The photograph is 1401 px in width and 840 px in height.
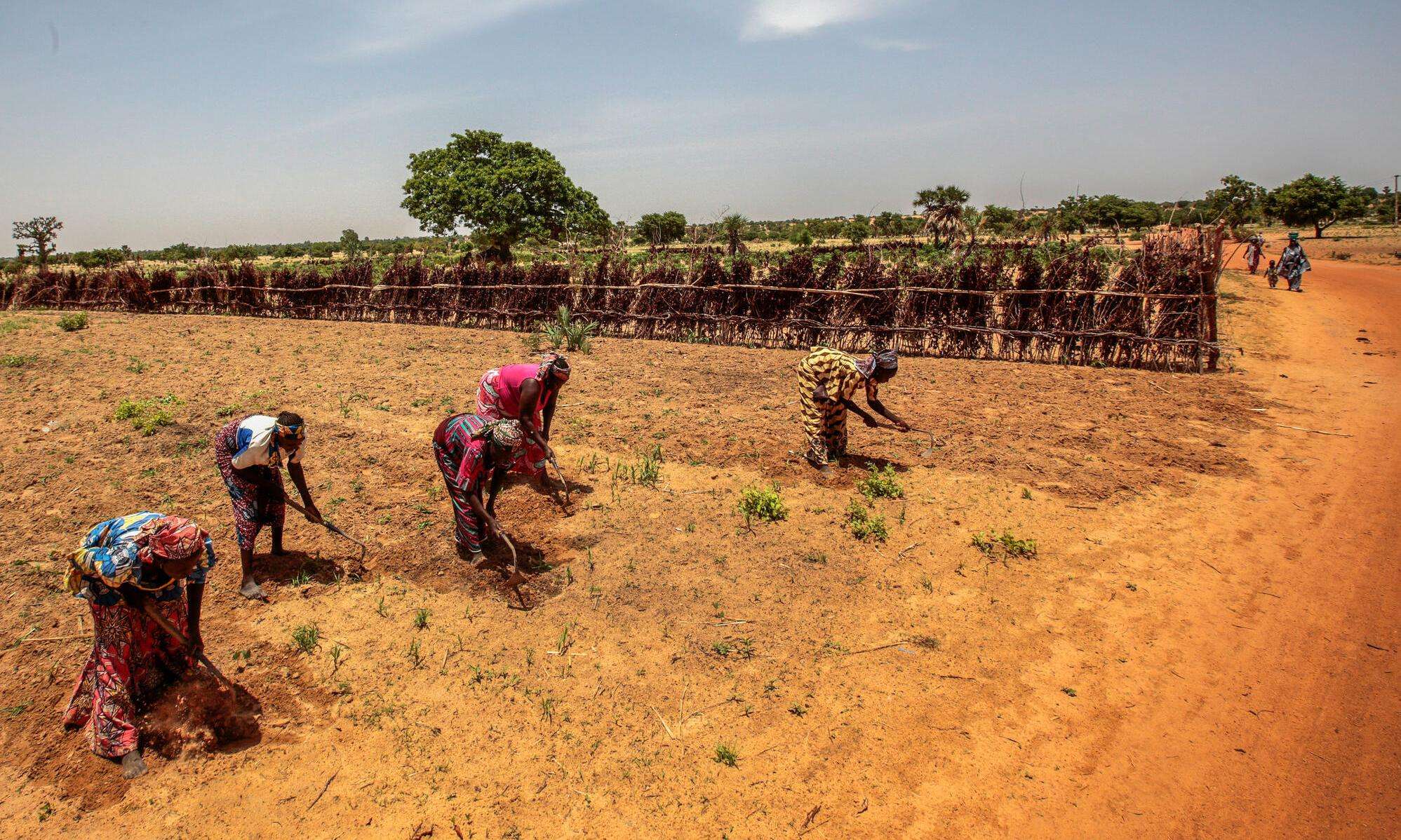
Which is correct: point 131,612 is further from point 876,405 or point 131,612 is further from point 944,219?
point 944,219

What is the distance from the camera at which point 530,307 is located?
48.7ft

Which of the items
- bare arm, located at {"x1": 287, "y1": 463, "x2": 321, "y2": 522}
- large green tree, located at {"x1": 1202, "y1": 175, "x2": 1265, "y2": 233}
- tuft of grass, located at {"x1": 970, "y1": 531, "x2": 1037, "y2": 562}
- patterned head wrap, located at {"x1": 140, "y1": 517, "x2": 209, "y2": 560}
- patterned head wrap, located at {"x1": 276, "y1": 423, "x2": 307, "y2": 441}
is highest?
large green tree, located at {"x1": 1202, "y1": 175, "x2": 1265, "y2": 233}

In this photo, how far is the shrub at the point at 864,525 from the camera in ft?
16.9

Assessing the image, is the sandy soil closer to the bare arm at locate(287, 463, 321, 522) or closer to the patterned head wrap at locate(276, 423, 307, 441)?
the bare arm at locate(287, 463, 321, 522)

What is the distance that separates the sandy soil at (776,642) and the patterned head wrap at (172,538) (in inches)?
34.7

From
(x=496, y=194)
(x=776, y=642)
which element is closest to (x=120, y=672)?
(x=776, y=642)

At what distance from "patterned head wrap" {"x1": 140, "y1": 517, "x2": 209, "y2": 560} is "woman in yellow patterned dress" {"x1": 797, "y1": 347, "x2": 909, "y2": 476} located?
4.18 meters

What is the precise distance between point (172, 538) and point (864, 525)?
413 centimetres

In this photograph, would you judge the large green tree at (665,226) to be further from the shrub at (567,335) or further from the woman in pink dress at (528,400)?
the woman in pink dress at (528,400)

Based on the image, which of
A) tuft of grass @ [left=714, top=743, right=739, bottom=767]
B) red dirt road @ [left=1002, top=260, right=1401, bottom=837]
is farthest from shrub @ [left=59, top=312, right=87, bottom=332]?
red dirt road @ [left=1002, top=260, right=1401, bottom=837]

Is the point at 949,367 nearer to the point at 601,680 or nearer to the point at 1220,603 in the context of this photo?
the point at 1220,603

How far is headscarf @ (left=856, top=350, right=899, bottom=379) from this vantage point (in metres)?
5.71

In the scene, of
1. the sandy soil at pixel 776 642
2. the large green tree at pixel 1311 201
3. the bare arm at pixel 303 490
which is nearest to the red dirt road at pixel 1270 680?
the sandy soil at pixel 776 642

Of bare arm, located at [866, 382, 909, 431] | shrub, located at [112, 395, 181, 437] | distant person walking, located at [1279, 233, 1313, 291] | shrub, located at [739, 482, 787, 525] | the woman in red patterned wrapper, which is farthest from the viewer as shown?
distant person walking, located at [1279, 233, 1313, 291]
